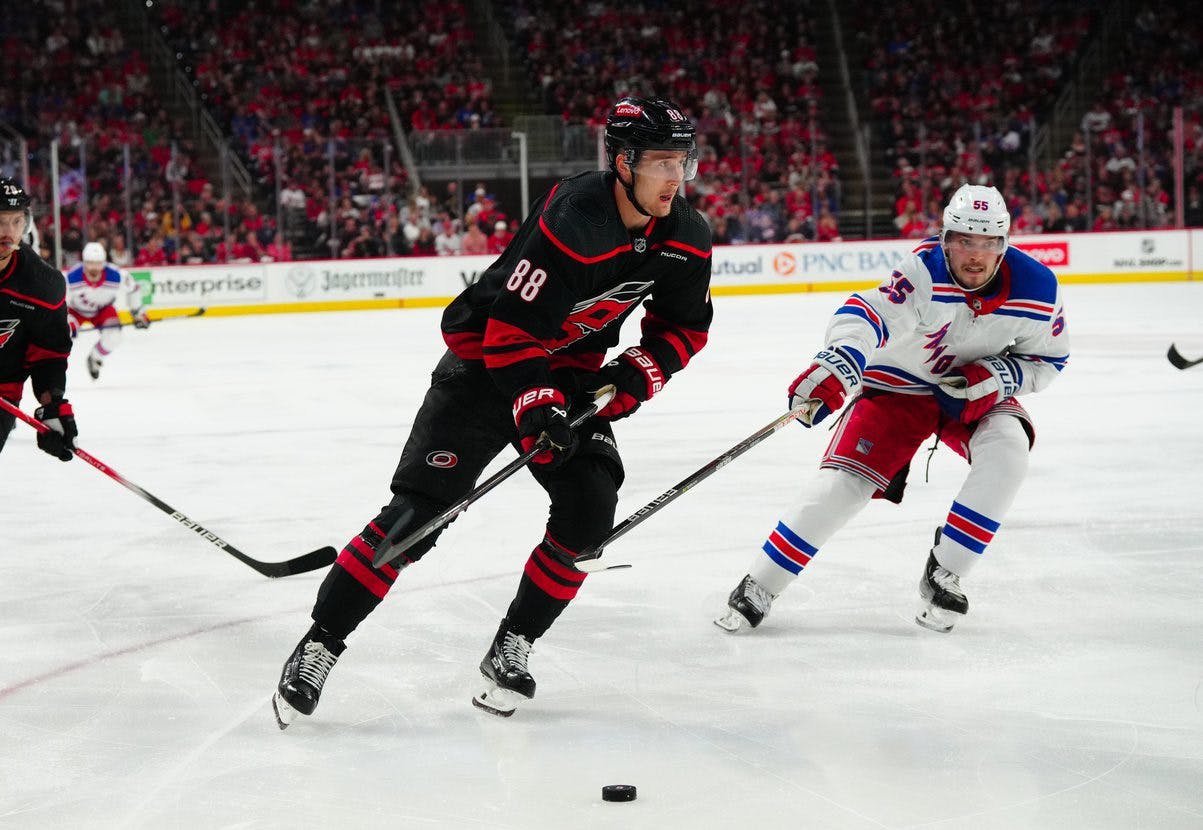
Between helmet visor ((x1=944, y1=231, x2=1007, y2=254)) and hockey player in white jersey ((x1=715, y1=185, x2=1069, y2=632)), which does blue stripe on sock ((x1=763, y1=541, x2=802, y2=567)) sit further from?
helmet visor ((x1=944, y1=231, x2=1007, y2=254))

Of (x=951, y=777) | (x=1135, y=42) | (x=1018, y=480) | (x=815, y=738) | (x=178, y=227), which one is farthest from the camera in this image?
(x=1135, y=42)

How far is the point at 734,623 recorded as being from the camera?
10.6ft

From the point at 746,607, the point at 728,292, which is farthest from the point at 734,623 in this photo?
the point at 728,292

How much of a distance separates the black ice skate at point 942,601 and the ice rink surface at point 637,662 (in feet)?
0.16

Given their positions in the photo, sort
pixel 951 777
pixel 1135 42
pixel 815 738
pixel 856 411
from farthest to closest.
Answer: pixel 1135 42 < pixel 856 411 < pixel 815 738 < pixel 951 777

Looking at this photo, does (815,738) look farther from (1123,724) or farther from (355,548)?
(355,548)

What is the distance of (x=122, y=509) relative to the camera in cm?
473

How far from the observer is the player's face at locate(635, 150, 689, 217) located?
2.54 m

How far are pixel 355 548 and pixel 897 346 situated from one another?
4.60 feet

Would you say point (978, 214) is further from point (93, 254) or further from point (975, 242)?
point (93, 254)

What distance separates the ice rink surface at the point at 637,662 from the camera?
2229 mm

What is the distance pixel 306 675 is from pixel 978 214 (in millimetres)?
1716

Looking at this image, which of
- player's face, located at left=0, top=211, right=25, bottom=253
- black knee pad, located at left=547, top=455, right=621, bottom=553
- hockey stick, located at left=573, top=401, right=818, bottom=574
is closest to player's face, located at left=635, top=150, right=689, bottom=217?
black knee pad, located at left=547, top=455, right=621, bottom=553

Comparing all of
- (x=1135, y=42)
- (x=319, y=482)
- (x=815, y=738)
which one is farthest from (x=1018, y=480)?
(x=1135, y=42)
